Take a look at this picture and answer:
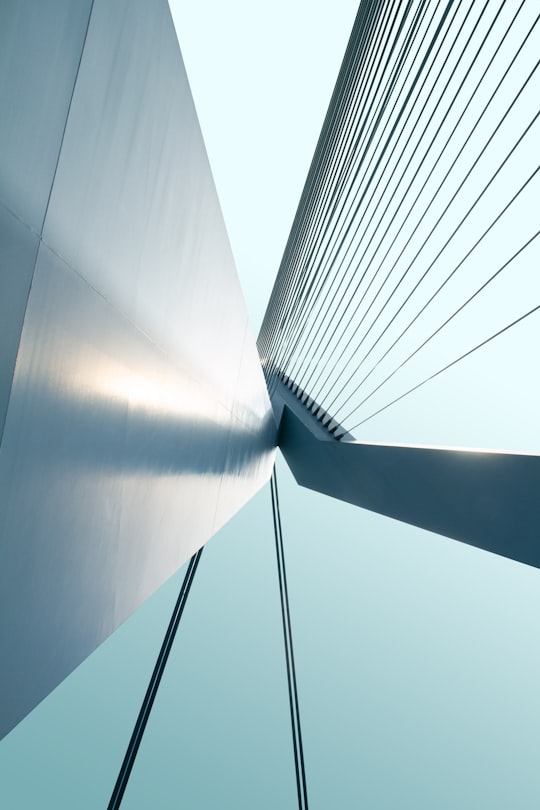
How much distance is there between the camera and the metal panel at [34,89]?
111 cm

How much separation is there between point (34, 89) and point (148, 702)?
3653 mm

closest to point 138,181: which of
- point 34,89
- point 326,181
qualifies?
point 34,89

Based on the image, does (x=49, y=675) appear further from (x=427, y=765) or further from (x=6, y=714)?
(x=427, y=765)

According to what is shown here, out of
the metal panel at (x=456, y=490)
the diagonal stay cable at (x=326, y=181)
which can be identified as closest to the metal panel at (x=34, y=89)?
the metal panel at (x=456, y=490)

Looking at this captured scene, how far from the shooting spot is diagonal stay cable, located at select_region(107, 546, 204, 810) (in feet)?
10.0

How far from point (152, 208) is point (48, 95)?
0.92 m

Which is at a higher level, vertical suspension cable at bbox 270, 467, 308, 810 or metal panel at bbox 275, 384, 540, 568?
metal panel at bbox 275, 384, 540, 568

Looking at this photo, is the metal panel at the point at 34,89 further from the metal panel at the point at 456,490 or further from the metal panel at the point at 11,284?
the metal panel at the point at 456,490

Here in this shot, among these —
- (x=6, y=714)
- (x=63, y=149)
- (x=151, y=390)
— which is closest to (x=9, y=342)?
(x=63, y=149)

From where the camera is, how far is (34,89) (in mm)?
1201

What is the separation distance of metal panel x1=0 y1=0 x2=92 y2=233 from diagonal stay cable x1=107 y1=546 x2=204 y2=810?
9.07ft

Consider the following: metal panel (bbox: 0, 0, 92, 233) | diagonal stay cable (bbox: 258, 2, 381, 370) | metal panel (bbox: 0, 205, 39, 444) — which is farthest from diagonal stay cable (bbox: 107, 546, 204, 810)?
diagonal stay cable (bbox: 258, 2, 381, 370)

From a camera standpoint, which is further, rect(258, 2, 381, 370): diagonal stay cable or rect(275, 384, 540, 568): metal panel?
rect(258, 2, 381, 370): diagonal stay cable

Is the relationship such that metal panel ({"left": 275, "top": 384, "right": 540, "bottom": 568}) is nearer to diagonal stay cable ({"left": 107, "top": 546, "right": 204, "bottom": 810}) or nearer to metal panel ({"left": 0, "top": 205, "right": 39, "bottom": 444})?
diagonal stay cable ({"left": 107, "top": 546, "right": 204, "bottom": 810})
